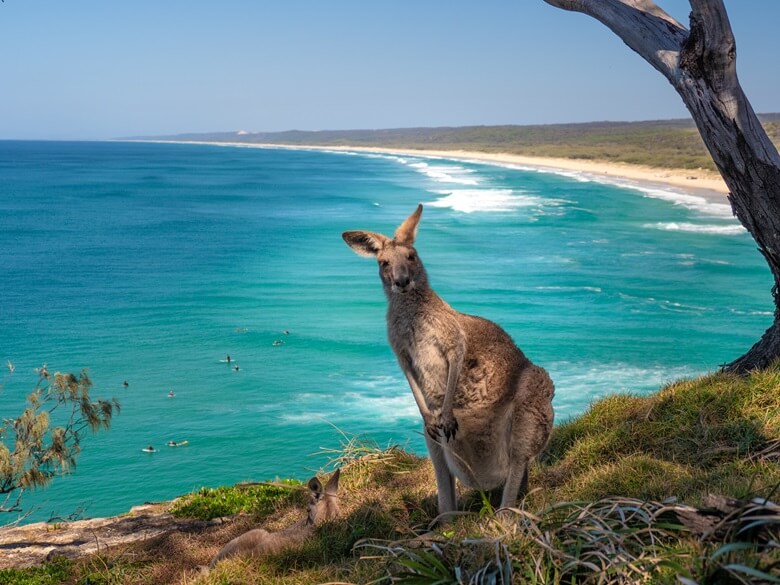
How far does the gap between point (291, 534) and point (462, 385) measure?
4.60 ft

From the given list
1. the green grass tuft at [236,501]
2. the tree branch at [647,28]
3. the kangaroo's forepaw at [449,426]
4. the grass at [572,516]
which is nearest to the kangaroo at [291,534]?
the grass at [572,516]

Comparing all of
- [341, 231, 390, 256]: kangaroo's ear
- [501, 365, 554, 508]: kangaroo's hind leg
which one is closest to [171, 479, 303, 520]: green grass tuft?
[501, 365, 554, 508]: kangaroo's hind leg

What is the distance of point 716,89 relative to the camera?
17.9 ft

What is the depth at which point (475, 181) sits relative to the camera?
236 feet

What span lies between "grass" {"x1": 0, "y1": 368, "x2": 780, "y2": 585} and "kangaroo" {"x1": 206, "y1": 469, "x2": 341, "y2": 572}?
122mm

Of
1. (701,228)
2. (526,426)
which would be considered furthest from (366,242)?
(701,228)

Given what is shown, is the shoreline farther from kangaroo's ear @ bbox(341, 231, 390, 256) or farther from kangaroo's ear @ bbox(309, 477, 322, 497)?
kangaroo's ear @ bbox(341, 231, 390, 256)

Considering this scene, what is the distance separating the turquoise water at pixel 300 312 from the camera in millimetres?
15141

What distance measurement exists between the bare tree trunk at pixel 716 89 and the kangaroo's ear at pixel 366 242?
2.69 meters

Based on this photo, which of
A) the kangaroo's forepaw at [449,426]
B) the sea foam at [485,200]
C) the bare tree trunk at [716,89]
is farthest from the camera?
the sea foam at [485,200]

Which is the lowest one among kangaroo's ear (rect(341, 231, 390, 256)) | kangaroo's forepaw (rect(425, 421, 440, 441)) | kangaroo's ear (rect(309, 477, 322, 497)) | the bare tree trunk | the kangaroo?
the kangaroo

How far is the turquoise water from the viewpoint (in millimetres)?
15141

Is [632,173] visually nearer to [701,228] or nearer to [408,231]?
[701,228]

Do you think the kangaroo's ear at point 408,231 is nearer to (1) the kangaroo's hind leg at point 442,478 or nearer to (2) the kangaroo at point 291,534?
(1) the kangaroo's hind leg at point 442,478
